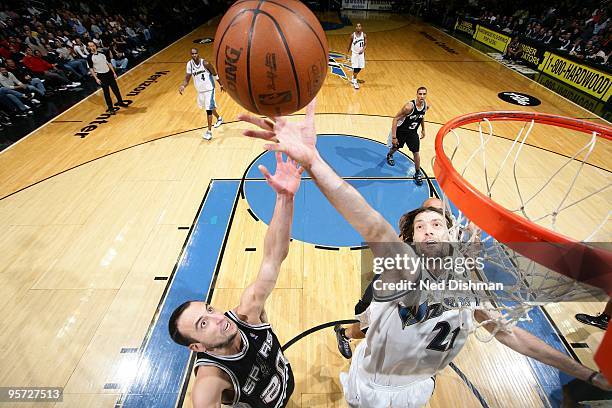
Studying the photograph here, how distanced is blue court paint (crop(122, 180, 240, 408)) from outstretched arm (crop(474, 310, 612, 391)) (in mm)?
2482

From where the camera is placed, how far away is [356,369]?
207 cm

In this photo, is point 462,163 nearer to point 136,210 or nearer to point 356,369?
point 356,369

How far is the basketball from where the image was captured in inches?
66.6

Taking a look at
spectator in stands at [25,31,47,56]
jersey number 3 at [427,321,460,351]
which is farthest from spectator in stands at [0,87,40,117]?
jersey number 3 at [427,321,460,351]

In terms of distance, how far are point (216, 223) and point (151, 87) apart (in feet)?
A: 21.0

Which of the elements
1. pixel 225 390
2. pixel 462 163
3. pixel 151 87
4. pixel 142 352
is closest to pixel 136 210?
pixel 142 352

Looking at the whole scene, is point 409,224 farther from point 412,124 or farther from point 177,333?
point 412,124

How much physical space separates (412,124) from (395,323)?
4.05 meters

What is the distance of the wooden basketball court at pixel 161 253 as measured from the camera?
2.87 metres

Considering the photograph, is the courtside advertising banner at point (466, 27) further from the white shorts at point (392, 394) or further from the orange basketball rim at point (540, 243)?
the white shorts at point (392, 394)

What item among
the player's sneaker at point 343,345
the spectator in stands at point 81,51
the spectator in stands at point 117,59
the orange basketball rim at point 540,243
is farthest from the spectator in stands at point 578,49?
the spectator in stands at point 81,51

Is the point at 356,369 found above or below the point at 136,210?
above

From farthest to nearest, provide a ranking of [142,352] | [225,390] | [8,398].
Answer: [142,352], [8,398], [225,390]

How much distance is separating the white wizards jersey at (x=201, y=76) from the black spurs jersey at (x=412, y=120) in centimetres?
349
